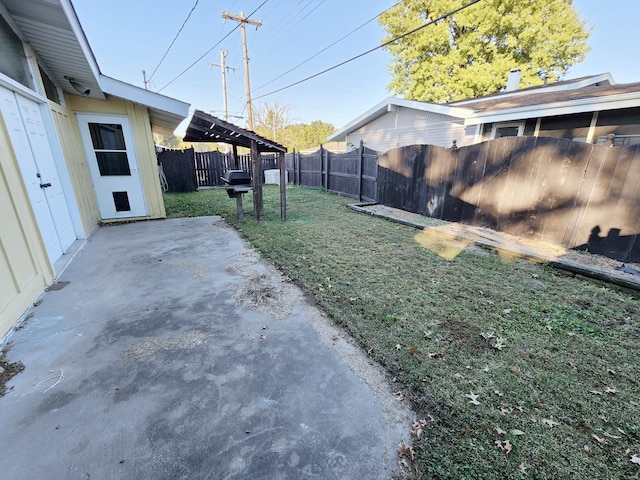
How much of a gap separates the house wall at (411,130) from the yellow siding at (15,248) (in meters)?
11.0

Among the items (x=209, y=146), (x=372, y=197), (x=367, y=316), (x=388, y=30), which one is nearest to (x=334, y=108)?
(x=388, y=30)

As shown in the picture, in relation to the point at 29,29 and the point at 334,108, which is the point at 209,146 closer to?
the point at 334,108

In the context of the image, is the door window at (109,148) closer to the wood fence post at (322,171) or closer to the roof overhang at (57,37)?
the roof overhang at (57,37)

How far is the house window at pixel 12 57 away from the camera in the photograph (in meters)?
3.35

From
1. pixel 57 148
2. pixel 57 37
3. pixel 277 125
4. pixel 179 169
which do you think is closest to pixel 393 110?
pixel 179 169

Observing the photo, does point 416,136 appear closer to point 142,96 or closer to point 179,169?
point 142,96

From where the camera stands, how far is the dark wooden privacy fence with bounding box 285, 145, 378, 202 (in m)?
9.23

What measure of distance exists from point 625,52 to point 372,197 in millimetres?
19055

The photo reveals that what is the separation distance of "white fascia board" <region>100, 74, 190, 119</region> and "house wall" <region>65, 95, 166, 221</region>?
604mm

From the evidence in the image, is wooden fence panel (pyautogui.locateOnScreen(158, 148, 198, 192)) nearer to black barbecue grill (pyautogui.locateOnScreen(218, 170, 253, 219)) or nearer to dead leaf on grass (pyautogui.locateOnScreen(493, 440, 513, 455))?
black barbecue grill (pyautogui.locateOnScreen(218, 170, 253, 219))

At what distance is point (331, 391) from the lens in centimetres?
194

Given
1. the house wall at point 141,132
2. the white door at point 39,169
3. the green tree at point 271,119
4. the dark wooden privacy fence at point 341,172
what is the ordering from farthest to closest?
the green tree at point 271,119
the dark wooden privacy fence at point 341,172
the house wall at point 141,132
the white door at point 39,169

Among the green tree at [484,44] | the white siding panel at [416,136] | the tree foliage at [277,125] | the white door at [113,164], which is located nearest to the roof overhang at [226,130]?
the white door at [113,164]

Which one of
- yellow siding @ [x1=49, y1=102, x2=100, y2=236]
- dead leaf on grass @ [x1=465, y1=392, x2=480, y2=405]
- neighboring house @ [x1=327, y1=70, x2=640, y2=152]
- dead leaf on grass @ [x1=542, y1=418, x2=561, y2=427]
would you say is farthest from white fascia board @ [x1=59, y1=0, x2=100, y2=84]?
neighboring house @ [x1=327, y1=70, x2=640, y2=152]
